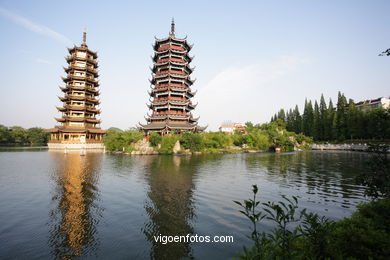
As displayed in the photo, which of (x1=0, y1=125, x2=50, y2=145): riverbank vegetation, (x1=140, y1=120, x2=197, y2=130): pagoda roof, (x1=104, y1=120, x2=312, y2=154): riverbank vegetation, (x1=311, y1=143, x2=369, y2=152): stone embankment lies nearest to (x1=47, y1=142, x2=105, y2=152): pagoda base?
(x1=104, y1=120, x2=312, y2=154): riverbank vegetation

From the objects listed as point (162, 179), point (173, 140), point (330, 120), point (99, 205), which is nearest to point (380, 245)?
point (99, 205)

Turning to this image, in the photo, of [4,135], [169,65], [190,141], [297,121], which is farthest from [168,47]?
[4,135]

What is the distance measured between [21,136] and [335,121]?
343ft

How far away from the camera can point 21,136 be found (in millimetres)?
77750

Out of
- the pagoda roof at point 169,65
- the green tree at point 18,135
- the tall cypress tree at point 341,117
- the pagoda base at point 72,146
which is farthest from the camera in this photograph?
the green tree at point 18,135

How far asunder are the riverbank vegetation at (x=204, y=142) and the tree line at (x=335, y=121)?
51.4 ft

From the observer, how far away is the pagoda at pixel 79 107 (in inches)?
1939

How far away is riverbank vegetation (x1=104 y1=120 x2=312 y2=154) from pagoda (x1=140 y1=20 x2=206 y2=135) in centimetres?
251

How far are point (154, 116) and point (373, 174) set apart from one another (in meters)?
40.2

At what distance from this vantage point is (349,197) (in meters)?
11.0

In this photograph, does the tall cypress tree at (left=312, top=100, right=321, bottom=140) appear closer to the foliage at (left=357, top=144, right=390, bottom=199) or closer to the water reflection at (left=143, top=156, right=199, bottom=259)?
the water reflection at (left=143, top=156, right=199, bottom=259)

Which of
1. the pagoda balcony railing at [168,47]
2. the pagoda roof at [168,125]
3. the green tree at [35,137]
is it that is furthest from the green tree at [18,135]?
the pagoda balcony railing at [168,47]

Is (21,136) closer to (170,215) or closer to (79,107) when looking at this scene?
(79,107)

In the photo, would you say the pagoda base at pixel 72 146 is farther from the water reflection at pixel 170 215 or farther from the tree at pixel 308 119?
the tree at pixel 308 119
